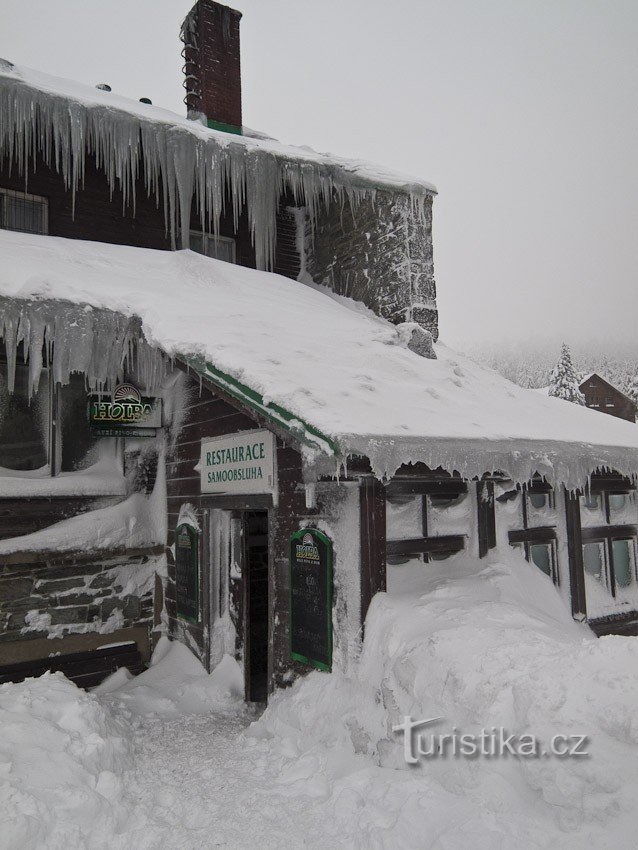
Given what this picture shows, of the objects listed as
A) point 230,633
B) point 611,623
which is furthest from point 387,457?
point 611,623

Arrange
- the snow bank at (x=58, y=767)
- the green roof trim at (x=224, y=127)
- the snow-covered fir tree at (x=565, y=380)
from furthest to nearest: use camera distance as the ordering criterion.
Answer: the snow-covered fir tree at (x=565, y=380)
the green roof trim at (x=224, y=127)
the snow bank at (x=58, y=767)

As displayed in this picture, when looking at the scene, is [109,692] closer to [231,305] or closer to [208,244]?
[231,305]

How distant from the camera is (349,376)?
591 centimetres

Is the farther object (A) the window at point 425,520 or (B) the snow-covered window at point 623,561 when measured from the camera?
(B) the snow-covered window at point 623,561

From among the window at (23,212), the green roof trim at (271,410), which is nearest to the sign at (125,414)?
the green roof trim at (271,410)

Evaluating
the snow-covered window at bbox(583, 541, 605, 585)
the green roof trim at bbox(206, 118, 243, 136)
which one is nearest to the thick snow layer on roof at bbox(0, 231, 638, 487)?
the snow-covered window at bbox(583, 541, 605, 585)

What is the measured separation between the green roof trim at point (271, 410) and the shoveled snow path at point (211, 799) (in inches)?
97.3

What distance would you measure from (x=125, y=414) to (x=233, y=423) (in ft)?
6.65

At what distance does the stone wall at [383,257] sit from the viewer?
31.8 ft

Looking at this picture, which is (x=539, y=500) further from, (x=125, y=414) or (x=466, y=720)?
(x=125, y=414)

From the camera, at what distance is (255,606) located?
23.9ft

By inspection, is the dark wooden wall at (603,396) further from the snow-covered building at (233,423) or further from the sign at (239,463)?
the sign at (239,463)

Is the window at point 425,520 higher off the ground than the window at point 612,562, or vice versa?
the window at point 425,520

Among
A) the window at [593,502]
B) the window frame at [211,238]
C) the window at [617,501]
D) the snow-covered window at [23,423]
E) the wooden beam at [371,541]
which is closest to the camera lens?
the wooden beam at [371,541]
